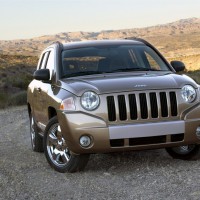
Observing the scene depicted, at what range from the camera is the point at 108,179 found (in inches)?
243

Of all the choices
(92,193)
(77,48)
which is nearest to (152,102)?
(92,193)

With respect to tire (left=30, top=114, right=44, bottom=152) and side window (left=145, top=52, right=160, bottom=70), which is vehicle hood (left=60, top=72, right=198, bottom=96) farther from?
tire (left=30, top=114, right=44, bottom=152)

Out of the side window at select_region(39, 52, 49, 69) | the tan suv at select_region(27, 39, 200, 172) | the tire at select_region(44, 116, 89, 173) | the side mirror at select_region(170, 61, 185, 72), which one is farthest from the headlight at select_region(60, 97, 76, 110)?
the side window at select_region(39, 52, 49, 69)

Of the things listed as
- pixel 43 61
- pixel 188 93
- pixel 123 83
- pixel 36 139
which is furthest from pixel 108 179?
pixel 43 61

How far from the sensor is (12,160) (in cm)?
816

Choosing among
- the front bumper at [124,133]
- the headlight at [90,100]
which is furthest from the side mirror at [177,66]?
the headlight at [90,100]

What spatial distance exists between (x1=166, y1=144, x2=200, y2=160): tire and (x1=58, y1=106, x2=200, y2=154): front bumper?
67 centimetres

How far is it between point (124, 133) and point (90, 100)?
572mm

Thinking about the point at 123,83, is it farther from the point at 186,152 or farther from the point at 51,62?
the point at 51,62

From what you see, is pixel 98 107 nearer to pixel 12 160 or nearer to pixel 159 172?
pixel 159 172

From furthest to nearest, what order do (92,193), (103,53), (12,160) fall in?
(12,160) < (103,53) < (92,193)

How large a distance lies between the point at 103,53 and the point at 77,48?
412mm

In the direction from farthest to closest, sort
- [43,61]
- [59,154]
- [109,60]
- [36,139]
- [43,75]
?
[36,139]
[43,61]
[109,60]
[43,75]
[59,154]

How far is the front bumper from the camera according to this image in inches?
240
